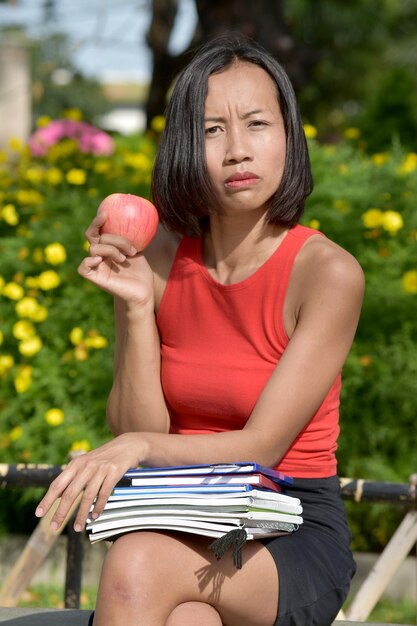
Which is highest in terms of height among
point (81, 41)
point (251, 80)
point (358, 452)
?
point (81, 41)

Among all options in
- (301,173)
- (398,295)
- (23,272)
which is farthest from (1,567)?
(301,173)

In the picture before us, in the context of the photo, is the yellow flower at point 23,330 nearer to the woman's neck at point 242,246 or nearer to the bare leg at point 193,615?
the woman's neck at point 242,246

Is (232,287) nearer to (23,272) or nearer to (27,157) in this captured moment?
(23,272)

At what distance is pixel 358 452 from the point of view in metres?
4.35

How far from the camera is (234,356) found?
2381 millimetres

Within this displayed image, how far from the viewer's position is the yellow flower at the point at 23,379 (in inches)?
175

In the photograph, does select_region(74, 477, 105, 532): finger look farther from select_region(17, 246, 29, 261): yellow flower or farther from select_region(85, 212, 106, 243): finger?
select_region(17, 246, 29, 261): yellow flower

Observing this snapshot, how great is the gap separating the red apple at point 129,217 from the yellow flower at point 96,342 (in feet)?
6.56

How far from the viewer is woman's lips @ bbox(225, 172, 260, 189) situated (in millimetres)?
2352

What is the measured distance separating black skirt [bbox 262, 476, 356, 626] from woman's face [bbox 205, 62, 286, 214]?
2.10 ft

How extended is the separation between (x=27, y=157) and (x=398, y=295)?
2.28 m

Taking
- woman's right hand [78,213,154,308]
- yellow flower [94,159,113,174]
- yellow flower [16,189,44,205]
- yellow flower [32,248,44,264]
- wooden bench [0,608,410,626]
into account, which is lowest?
wooden bench [0,608,410,626]

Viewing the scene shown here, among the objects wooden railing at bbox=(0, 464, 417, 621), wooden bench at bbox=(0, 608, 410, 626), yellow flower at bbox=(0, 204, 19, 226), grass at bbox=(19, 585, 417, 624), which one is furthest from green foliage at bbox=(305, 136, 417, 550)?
wooden bench at bbox=(0, 608, 410, 626)

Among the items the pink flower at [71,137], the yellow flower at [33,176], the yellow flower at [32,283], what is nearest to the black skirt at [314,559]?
the yellow flower at [32,283]
